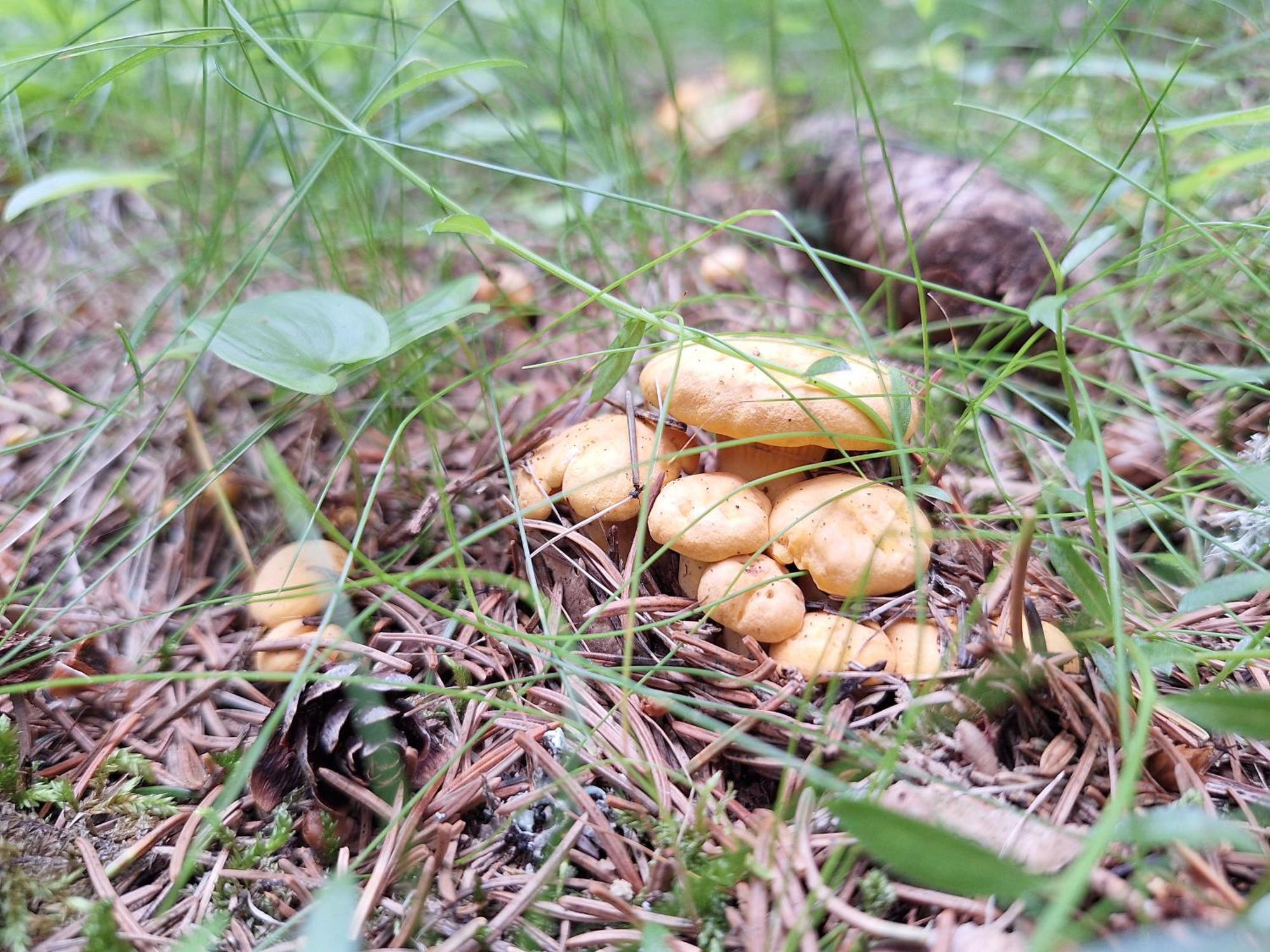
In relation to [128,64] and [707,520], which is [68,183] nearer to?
[128,64]

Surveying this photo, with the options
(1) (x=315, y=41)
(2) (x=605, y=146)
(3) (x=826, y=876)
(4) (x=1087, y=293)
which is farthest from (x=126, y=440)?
(4) (x=1087, y=293)

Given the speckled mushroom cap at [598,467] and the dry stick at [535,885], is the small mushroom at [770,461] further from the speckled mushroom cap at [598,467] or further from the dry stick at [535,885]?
the dry stick at [535,885]

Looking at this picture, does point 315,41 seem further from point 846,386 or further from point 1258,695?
point 1258,695

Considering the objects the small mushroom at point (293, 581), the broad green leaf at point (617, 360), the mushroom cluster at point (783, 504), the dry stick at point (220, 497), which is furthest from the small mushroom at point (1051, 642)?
the dry stick at point (220, 497)

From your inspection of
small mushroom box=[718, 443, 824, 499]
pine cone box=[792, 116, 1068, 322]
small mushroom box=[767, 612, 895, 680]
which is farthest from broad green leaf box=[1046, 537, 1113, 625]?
pine cone box=[792, 116, 1068, 322]

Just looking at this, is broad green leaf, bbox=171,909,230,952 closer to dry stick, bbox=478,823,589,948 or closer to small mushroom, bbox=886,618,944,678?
dry stick, bbox=478,823,589,948

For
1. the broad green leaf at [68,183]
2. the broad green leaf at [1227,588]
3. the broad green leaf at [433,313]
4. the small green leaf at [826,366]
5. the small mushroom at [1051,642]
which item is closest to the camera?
the broad green leaf at [1227,588]
